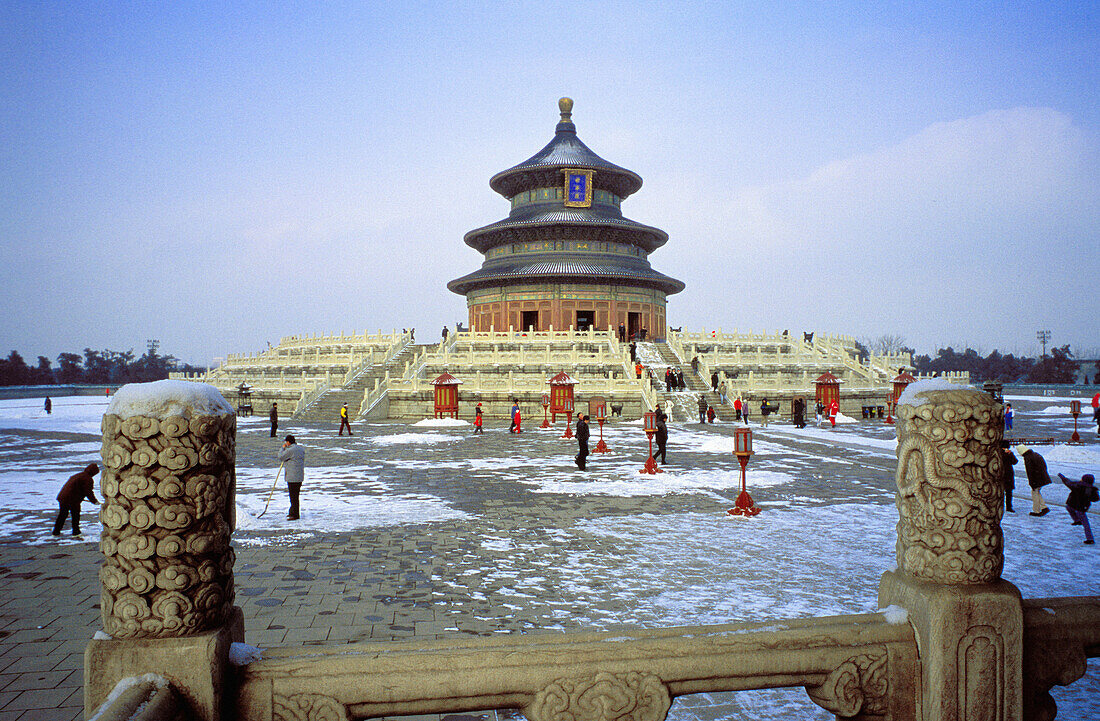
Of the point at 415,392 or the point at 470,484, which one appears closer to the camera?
the point at 470,484

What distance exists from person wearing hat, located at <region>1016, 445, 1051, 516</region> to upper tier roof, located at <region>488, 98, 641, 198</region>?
4138 centimetres

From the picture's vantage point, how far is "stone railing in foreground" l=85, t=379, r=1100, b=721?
264 centimetres

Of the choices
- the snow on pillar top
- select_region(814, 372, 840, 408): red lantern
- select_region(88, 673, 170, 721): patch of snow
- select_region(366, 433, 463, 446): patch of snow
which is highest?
the snow on pillar top

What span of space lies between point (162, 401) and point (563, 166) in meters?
48.2

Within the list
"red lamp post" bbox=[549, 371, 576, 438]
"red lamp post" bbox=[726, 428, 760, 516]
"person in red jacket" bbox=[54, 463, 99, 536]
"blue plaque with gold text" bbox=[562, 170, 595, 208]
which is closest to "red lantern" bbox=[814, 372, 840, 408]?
"red lamp post" bbox=[549, 371, 576, 438]

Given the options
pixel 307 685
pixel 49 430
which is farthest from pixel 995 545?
pixel 49 430

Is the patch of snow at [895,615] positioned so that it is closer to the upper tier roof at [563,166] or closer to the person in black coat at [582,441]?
the person in black coat at [582,441]

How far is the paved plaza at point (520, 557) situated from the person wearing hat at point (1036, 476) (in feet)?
0.99

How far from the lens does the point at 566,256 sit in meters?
47.7

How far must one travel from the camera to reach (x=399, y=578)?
7.64 meters

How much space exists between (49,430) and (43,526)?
21.9 metres

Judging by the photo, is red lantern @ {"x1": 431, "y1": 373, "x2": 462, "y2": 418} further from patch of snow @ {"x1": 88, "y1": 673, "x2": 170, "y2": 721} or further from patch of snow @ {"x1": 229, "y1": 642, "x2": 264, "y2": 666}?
patch of snow @ {"x1": 88, "y1": 673, "x2": 170, "y2": 721}

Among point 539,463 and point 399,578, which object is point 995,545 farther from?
point 539,463

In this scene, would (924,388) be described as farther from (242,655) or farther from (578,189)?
(578,189)
